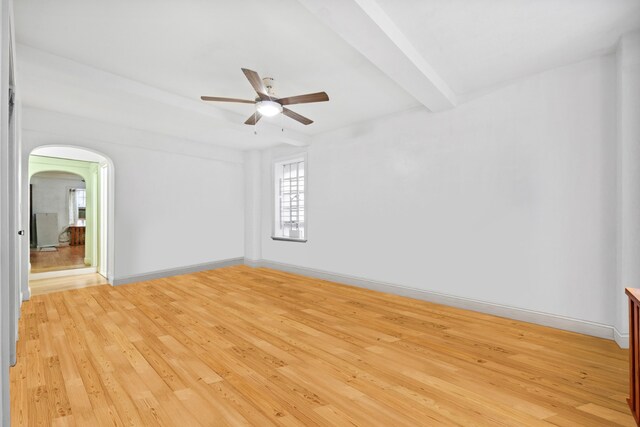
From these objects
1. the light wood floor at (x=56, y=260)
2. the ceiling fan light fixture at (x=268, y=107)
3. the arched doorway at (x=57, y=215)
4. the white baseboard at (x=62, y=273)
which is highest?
the ceiling fan light fixture at (x=268, y=107)

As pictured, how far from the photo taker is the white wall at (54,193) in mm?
10823

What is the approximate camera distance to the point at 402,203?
470cm

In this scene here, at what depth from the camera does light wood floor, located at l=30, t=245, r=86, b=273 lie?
674 centimetres

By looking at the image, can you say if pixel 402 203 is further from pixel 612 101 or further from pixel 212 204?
pixel 212 204

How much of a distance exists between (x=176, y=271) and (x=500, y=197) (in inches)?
223

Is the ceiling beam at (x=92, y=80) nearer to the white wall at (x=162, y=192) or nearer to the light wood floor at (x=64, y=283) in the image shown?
the white wall at (x=162, y=192)

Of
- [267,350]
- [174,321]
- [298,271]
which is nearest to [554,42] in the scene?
[267,350]

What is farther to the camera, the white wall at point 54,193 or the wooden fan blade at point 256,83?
the white wall at point 54,193

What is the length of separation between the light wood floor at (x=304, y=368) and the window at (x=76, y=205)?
929 centimetres

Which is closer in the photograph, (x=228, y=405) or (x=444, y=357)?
(x=228, y=405)

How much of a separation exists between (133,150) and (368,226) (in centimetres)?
437

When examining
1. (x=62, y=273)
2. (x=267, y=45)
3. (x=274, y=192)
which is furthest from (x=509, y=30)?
(x=62, y=273)

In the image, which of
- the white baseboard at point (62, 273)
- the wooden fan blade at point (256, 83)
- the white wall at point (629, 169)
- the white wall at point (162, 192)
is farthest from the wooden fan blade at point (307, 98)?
the white baseboard at point (62, 273)

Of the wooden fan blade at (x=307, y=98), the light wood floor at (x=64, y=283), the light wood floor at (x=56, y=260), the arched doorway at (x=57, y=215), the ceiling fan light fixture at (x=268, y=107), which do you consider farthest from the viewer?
the arched doorway at (x=57, y=215)
